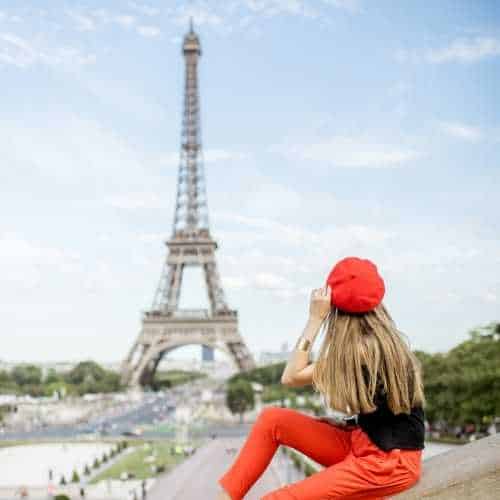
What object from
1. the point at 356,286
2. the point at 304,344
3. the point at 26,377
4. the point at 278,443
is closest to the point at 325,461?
the point at 278,443

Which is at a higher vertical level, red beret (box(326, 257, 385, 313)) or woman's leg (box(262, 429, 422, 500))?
red beret (box(326, 257, 385, 313))

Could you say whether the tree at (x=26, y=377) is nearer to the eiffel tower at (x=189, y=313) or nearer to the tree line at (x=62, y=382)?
the tree line at (x=62, y=382)

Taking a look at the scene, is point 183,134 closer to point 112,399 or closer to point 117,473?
point 112,399

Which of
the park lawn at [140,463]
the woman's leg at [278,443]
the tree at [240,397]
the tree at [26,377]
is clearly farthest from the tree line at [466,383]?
the tree at [26,377]

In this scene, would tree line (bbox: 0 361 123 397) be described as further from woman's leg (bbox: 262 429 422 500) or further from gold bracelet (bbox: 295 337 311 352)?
woman's leg (bbox: 262 429 422 500)

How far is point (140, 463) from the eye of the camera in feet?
A: 87.7

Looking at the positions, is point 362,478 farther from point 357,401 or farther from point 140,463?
point 140,463

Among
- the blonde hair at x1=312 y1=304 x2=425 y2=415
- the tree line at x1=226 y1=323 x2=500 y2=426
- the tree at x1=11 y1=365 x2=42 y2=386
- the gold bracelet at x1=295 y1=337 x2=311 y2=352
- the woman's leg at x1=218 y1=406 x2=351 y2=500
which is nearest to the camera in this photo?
the blonde hair at x1=312 y1=304 x2=425 y2=415

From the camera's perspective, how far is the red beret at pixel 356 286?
3074mm

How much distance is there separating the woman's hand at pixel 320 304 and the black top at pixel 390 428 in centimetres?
40

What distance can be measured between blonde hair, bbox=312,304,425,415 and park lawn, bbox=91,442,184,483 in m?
Answer: 21.4

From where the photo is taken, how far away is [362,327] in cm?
310

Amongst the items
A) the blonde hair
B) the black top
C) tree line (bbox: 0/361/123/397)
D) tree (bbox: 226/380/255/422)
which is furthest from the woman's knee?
tree line (bbox: 0/361/123/397)

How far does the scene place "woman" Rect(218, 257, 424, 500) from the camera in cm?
299
